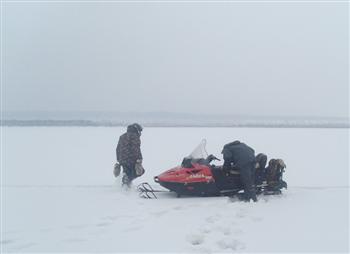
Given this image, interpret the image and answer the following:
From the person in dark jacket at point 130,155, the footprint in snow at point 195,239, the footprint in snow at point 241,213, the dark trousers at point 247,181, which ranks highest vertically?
the person in dark jacket at point 130,155

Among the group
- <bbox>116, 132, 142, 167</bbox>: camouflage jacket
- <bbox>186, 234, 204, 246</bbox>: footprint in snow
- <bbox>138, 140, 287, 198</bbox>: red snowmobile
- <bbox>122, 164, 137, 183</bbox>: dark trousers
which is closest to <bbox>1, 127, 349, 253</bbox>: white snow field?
<bbox>186, 234, 204, 246</bbox>: footprint in snow

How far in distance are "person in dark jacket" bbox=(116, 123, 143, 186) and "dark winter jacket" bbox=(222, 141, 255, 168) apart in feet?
6.20

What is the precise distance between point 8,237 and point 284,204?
4.32 meters

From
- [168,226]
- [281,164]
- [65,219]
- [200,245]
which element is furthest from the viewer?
[281,164]

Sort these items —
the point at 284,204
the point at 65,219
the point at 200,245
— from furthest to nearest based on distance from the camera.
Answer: the point at 284,204 → the point at 65,219 → the point at 200,245

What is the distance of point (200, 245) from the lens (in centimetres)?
461

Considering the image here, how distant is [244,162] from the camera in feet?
22.4

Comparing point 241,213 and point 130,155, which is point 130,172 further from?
point 241,213

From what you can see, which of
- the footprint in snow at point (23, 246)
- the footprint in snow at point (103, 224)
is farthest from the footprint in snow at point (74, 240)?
the footprint in snow at point (103, 224)

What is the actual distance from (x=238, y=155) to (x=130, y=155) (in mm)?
2277

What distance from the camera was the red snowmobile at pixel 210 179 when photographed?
22.7 feet

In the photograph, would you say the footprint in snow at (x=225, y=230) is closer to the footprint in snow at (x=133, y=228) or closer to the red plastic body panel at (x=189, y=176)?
the footprint in snow at (x=133, y=228)

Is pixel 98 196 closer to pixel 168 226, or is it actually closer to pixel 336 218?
pixel 168 226

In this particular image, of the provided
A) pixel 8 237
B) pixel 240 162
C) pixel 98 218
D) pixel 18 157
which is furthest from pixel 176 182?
pixel 18 157
